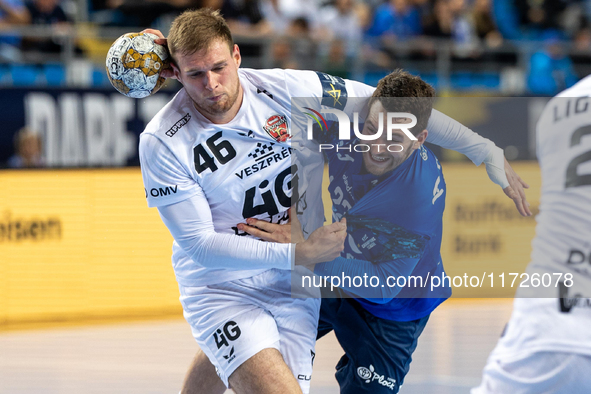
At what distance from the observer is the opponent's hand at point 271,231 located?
4.01 meters

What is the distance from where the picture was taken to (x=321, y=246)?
3879 millimetres

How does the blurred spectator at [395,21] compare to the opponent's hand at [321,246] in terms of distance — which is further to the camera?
the blurred spectator at [395,21]

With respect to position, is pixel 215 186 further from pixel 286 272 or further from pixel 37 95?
pixel 37 95

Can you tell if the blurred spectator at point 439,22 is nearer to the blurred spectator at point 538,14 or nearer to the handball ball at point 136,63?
the blurred spectator at point 538,14

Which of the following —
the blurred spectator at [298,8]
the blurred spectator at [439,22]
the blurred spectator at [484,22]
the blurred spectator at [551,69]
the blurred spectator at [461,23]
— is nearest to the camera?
the blurred spectator at [551,69]

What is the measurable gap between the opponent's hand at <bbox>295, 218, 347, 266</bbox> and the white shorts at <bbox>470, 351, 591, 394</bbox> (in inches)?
49.1

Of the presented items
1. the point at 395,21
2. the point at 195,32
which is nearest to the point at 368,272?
the point at 195,32

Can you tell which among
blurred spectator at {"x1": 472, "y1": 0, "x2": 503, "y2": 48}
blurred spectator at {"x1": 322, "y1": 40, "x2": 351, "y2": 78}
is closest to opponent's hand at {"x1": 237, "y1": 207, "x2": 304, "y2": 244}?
blurred spectator at {"x1": 322, "y1": 40, "x2": 351, "y2": 78}

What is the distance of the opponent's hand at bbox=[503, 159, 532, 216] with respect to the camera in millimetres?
4020

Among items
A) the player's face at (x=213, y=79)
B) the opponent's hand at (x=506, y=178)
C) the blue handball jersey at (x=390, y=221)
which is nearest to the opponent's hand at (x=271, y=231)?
the blue handball jersey at (x=390, y=221)

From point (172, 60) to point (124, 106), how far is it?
16.5 feet

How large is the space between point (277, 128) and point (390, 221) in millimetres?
905

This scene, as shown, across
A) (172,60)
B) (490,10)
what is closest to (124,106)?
(172,60)

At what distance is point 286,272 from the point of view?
422cm
